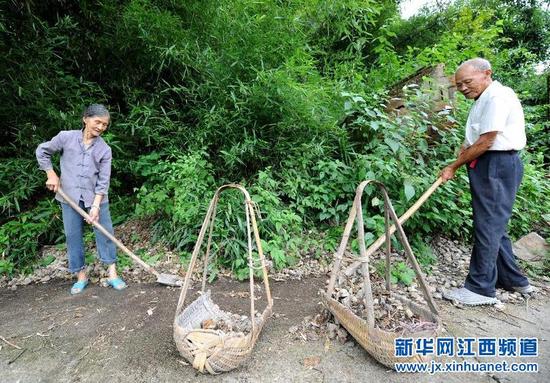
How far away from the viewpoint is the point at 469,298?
2.72 m

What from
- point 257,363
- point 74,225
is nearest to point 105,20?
point 74,225

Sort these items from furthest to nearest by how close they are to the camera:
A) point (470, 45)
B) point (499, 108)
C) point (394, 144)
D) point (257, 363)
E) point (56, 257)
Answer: point (470, 45), point (56, 257), point (394, 144), point (499, 108), point (257, 363)

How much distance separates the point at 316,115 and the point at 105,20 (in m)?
2.72

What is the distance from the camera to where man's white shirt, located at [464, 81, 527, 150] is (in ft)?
7.86

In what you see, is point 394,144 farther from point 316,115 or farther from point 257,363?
point 257,363

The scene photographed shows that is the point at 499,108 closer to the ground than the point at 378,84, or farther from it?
closer to the ground

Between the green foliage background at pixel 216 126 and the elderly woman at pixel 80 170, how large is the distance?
0.70m

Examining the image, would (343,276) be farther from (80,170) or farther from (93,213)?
(80,170)

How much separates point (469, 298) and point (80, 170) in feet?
11.6

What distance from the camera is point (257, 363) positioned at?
207cm

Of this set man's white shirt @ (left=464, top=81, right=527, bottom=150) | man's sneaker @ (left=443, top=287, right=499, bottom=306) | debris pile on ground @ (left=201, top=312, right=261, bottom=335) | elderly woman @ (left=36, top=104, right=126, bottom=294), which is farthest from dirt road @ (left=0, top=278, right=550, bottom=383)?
man's white shirt @ (left=464, top=81, right=527, bottom=150)

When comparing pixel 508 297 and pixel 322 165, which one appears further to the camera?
pixel 322 165

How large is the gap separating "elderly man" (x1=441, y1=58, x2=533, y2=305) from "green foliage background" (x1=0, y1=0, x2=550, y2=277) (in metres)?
0.71

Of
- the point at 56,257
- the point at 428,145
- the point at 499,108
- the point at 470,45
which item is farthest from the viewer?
the point at 470,45
